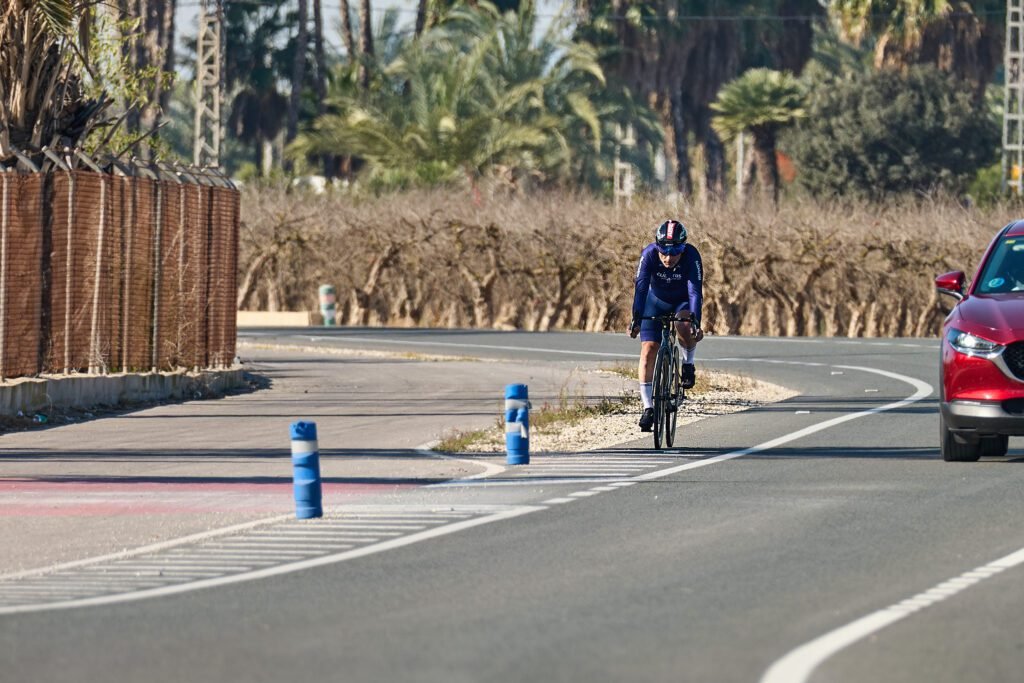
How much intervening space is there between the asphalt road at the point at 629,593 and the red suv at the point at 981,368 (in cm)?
34

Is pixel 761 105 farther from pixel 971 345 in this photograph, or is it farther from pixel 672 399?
pixel 971 345

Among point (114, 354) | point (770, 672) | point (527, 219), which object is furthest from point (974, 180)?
point (770, 672)

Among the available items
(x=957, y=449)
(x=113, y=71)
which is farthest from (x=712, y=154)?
(x=957, y=449)

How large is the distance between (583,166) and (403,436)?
51.1 meters

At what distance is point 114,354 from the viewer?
2175 centimetres

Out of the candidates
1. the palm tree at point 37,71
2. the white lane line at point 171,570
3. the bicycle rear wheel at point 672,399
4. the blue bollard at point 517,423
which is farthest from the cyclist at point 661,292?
the palm tree at point 37,71

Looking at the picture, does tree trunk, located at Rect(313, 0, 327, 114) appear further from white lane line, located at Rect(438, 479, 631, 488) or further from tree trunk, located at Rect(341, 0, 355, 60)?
white lane line, located at Rect(438, 479, 631, 488)

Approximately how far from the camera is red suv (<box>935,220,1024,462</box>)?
14.8m

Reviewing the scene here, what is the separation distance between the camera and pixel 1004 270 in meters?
15.8

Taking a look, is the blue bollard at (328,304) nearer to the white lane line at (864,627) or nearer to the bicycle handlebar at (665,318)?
the bicycle handlebar at (665,318)

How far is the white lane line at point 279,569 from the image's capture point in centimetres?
927

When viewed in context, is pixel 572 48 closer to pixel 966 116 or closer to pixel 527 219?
pixel 966 116

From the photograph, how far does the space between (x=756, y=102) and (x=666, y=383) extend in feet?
182

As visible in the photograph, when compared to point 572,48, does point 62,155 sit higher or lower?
lower
